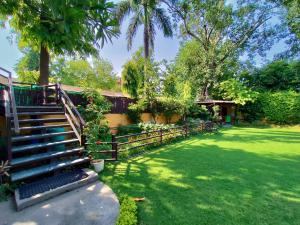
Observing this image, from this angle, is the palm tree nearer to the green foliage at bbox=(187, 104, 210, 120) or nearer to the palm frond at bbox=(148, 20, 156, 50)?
the palm frond at bbox=(148, 20, 156, 50)

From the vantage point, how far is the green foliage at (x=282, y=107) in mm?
17109

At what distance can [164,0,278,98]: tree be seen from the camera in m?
18.4

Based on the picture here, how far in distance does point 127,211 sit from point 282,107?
20.1 meters

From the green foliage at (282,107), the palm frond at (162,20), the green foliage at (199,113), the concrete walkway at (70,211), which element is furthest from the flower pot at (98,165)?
the green foliage at (282,107)

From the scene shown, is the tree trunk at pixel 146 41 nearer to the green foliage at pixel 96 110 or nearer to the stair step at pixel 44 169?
the green foliage at pixel 96 110

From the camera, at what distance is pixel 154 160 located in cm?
581

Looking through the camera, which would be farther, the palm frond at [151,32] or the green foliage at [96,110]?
the palm frond at [151,32]

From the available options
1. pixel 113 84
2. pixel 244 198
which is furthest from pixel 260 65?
pixel 244 198

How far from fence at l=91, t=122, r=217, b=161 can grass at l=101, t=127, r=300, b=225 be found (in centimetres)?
57

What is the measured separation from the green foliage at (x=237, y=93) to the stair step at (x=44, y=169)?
1749cm

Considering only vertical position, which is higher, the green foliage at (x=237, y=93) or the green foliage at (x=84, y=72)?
the green foliage at (x=84, y=72)

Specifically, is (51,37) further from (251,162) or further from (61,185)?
(251,162)

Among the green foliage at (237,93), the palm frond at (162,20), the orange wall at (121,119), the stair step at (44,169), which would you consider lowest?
the stair step at (44,169)

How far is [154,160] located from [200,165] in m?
1.44
